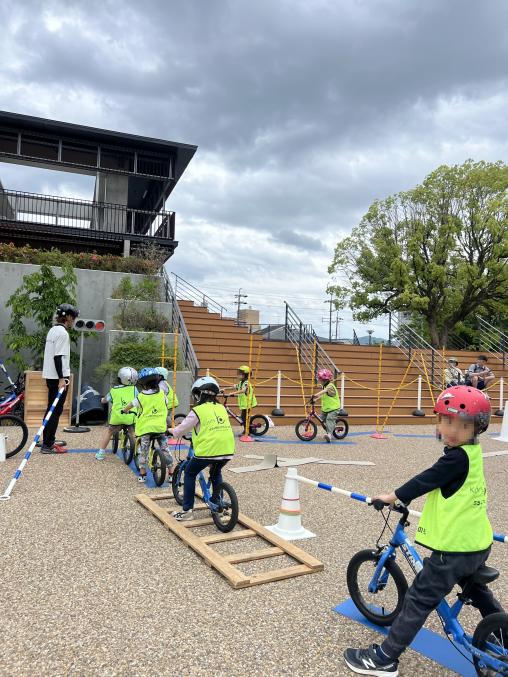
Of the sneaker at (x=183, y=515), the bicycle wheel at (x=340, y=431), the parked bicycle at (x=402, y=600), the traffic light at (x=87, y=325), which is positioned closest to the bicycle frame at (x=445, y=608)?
the parked bicycle at (x=402, y=600)

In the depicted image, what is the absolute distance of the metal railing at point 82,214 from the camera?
19.6 metres

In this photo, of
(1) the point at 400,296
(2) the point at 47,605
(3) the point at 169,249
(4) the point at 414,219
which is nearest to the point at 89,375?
(3) the point at 169,249

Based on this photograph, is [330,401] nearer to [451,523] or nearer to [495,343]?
[451,523]

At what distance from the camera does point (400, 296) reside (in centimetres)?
2400

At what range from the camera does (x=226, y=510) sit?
5.05 m

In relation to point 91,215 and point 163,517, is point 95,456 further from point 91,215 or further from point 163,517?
point 91,215

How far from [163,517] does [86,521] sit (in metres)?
0.75

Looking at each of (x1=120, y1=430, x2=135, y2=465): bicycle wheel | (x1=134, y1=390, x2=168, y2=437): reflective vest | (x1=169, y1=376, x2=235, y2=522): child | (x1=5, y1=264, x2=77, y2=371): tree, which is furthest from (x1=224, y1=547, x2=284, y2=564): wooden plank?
(x1=5, y1=264, x2=77, y2=371): tree

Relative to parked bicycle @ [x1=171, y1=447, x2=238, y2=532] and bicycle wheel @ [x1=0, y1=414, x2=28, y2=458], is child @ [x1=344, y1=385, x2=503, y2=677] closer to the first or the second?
parked bicycle @ [x1=171, y1=447, x2=238, y2=532]

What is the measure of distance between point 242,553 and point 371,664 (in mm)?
1801

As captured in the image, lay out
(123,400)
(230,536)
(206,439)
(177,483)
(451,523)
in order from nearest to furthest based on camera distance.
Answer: (451,523) < (230,536) < (206,439) < (177,483) < (123,400)

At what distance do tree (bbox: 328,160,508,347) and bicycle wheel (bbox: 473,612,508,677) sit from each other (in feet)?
72.5

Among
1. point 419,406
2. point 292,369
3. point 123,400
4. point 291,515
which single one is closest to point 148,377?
point 123,400

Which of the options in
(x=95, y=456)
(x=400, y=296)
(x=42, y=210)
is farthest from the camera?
(x=400, y=296)
